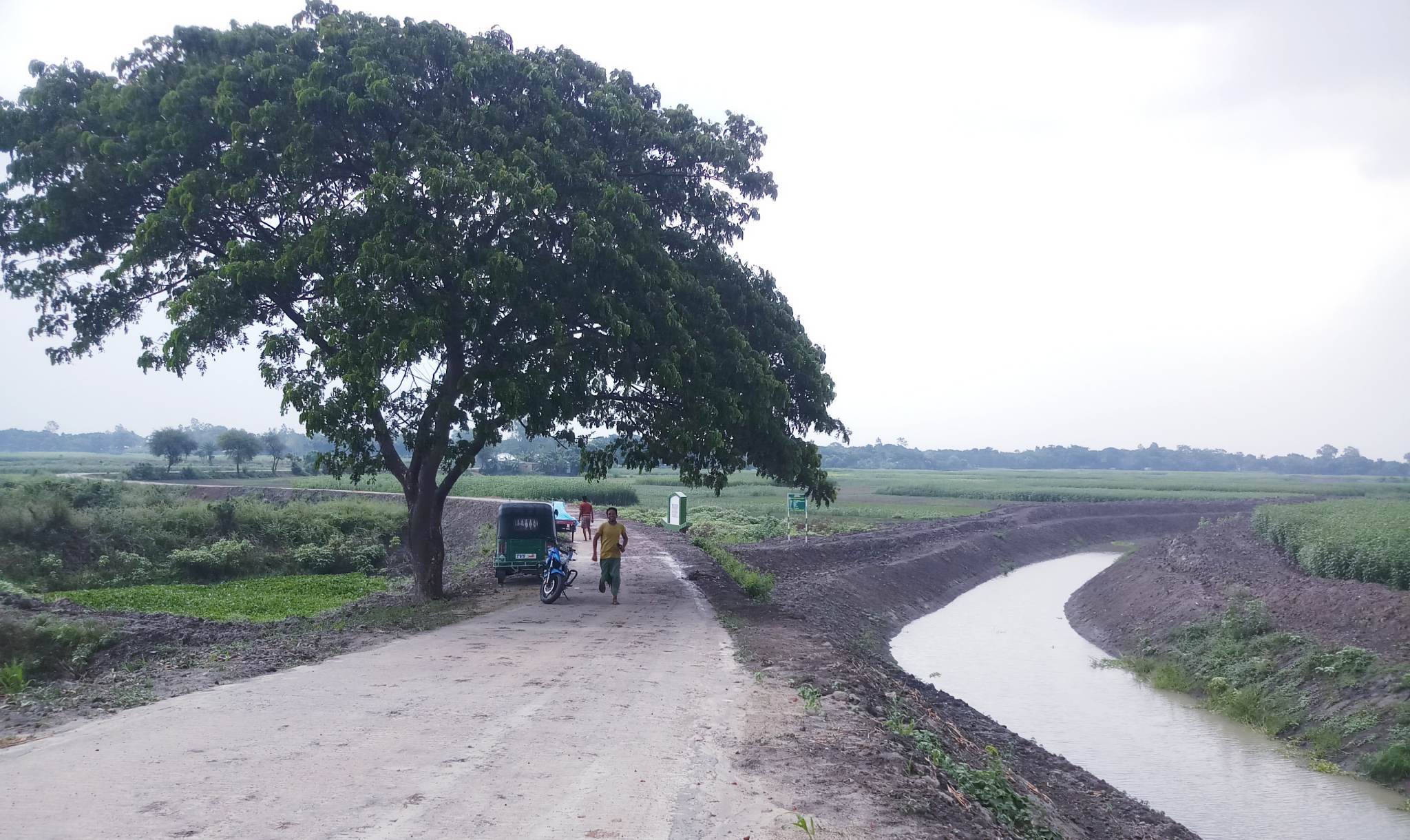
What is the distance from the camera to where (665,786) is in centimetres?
660

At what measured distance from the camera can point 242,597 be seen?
79.8 ft

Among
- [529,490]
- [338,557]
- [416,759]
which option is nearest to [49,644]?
[416,759]

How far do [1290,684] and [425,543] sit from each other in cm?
1575

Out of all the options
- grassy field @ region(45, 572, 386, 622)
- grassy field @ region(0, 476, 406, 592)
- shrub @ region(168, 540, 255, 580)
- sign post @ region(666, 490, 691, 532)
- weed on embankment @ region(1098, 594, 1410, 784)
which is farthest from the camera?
sign post @ region(666, 490, 691, 532)

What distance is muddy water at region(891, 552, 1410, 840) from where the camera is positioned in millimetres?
11773

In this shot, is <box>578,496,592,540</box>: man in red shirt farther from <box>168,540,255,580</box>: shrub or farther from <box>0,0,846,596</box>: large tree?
<box>0,0,846,596</box>: large tree

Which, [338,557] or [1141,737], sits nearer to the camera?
Answer: [1141,737]

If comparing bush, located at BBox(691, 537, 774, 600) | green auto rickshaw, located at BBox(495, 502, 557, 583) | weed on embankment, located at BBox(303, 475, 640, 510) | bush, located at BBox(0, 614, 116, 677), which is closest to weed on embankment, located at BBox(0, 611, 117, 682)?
bush, located at BBox(0, 614, 116, 677)

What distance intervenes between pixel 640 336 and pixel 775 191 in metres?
5.33

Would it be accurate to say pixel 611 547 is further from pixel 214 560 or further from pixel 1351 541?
pixel 1351 541

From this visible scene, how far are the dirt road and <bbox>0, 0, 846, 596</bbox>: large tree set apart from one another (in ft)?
17.9

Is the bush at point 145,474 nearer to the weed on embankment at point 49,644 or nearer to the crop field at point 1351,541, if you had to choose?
the weed on embankment at point 49,644

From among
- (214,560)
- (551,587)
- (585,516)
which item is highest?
(585,516)

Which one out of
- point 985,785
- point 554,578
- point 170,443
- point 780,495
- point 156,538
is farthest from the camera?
point 170,443
